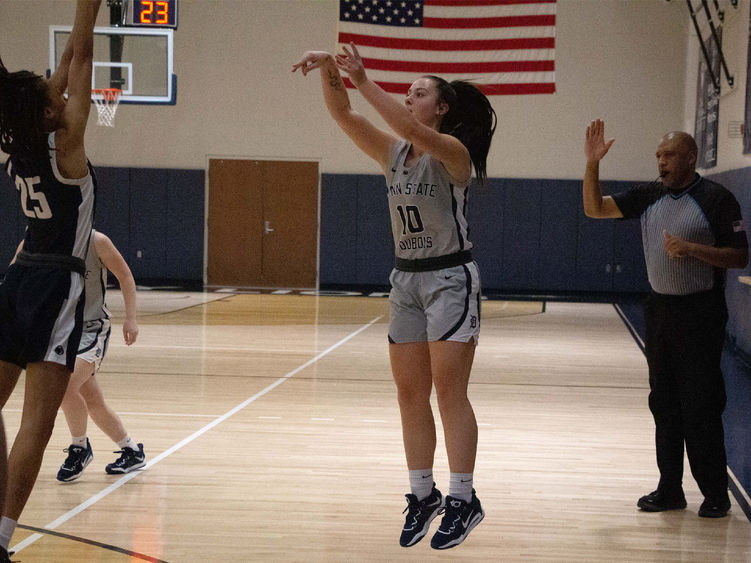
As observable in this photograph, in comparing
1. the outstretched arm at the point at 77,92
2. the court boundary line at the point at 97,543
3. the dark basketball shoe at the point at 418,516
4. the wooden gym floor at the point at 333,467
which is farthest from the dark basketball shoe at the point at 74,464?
the outstretched arm at the point at 77,92

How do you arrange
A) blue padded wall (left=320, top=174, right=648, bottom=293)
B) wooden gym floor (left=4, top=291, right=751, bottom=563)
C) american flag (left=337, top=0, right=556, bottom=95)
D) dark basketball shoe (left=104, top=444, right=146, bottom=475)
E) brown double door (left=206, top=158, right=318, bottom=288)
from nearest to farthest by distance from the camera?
1. wooden gym floor (left=4, top=291, right=751, bottom=563)
2. dark basketball shoe (left=104, top=444, right=146, bottom=475)
3. american flag (left=337, top=0, right=556, bottom=95)
4. blue padded wall (left=320, top=174, right=648, bottom=293)
5. brown double door (left=206, top=158, right=318, bottom=288)

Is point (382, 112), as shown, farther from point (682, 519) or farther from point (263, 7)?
point (263, 7)

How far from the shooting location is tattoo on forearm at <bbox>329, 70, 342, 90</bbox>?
10.9 feet

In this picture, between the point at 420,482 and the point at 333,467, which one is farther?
the point at 333,467

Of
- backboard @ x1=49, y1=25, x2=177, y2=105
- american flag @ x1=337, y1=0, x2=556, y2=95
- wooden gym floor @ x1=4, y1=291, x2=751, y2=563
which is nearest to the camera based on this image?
wooden gym floor @ x1=4, y1=291, x2=751, y2=563

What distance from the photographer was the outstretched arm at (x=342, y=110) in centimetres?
326

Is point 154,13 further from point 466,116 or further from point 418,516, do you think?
point 418,516

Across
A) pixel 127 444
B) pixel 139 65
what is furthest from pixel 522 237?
pixel 127 444

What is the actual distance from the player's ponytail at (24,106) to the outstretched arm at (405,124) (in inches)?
37.7

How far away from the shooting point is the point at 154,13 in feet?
40.7

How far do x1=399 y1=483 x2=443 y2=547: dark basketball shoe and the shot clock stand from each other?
10.2 m

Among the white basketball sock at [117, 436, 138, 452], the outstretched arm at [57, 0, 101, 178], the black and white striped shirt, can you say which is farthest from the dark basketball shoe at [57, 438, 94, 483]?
the black and white striped shirt

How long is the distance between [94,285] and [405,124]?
207 cm

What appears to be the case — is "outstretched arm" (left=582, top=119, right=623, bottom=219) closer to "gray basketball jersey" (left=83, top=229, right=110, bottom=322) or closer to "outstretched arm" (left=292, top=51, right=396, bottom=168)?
"outstretched arm" (left=292, top=51, right=396, bottom=168)
